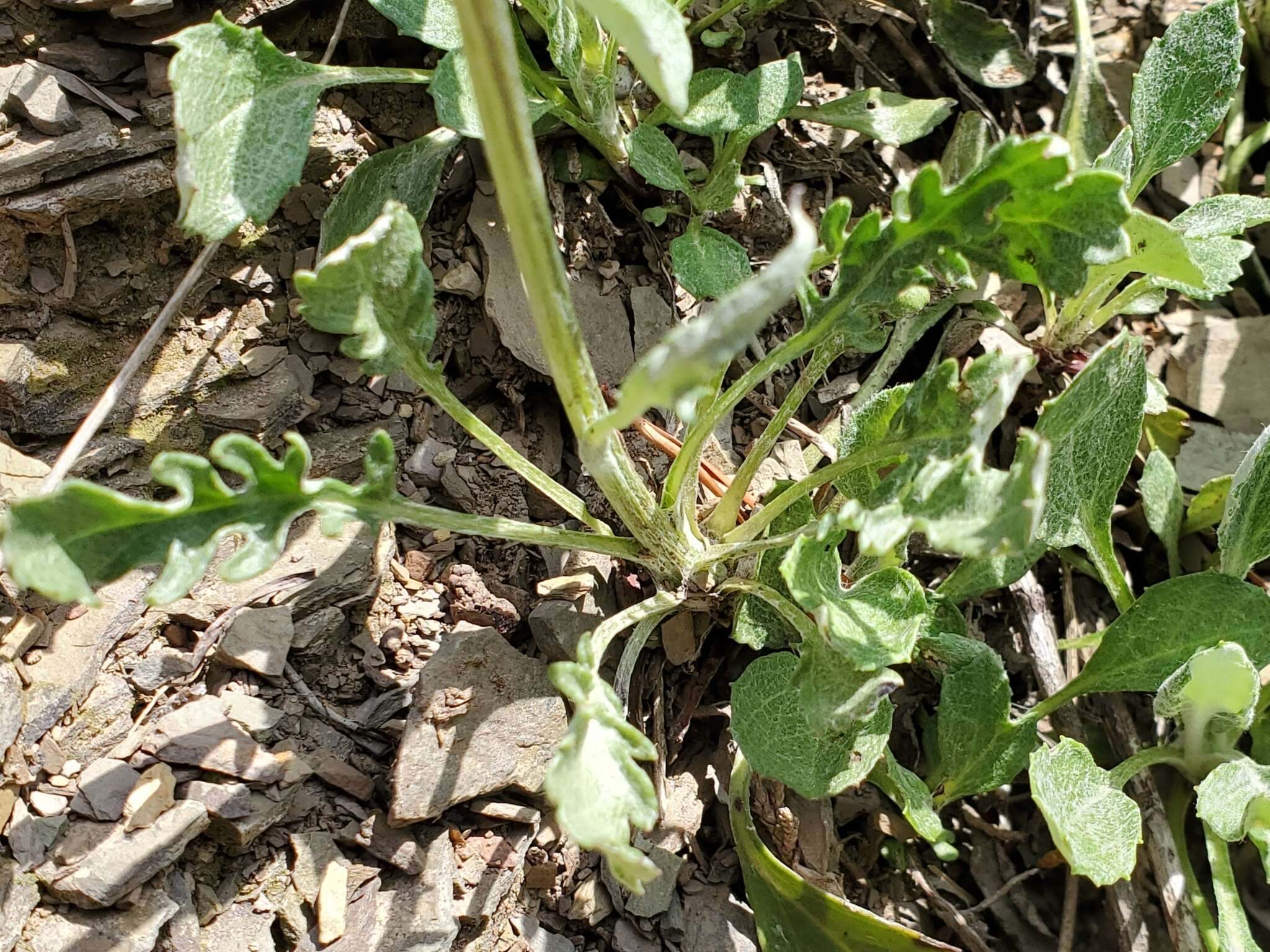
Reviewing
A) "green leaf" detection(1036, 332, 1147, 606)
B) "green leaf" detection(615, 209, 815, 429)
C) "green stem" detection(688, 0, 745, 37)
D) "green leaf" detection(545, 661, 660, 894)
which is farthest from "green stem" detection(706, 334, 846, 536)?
"green stem" detection(688, 0, 745, 37)

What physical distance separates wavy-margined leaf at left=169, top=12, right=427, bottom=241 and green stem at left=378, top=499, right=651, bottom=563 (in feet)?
1.44

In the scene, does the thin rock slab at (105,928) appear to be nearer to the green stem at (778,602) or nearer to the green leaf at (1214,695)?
the green stem at (778,602)

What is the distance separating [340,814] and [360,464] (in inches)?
21.5

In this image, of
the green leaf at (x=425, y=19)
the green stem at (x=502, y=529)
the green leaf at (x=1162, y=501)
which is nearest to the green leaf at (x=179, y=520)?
the green stem at (x=502, y=529)

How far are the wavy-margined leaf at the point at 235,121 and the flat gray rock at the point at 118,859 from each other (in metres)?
0.78

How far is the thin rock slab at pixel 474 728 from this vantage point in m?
1.53

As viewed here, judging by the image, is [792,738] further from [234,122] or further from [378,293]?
[234,122]

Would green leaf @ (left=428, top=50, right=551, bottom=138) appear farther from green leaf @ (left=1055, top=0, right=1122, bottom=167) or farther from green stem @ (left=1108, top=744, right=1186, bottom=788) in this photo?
green stem @ (left=1108, top=744, right=1186, bottom=788)

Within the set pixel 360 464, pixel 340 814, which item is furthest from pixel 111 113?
pixel 340 814

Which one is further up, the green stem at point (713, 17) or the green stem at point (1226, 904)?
the green stem at point (713, 17)

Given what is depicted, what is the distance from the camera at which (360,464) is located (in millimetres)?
1734

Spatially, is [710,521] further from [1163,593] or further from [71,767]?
[71,767]

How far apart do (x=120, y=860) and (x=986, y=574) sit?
134cm

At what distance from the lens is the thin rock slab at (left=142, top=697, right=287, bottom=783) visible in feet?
4.83
